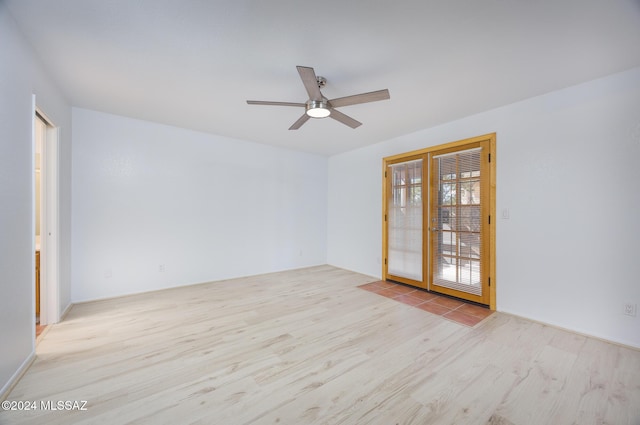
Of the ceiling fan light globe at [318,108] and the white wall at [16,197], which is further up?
the ceiling fan light globe at [318,108]

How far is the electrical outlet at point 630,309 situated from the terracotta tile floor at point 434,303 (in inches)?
43.0

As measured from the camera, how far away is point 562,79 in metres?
2.41

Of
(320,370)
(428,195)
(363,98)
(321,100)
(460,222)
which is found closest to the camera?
(320,370)

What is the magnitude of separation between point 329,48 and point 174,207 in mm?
3295

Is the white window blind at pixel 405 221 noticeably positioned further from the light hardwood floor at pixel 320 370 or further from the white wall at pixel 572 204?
the light hardwood floor at pixel 320 370

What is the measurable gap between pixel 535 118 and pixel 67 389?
491 cm

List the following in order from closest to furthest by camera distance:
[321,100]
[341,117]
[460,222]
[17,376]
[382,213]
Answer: [17,376] < [321,100] < [341,117] < [460,222] < [382,213]

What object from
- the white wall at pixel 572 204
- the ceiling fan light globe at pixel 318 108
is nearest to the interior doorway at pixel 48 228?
the ceiling fan light globe at pixel 318 108

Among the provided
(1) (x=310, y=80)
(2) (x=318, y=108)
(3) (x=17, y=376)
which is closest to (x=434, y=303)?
(2) (x=318, y=108)

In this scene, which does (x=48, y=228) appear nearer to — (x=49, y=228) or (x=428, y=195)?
(x=49, y=228)

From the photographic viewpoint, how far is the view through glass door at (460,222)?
319 centimetres

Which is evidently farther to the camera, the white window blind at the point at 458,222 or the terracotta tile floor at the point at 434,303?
the white window blind at the point at 458,222

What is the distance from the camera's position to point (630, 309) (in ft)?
7.27

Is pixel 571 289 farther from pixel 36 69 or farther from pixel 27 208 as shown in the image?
pixel 36 69
